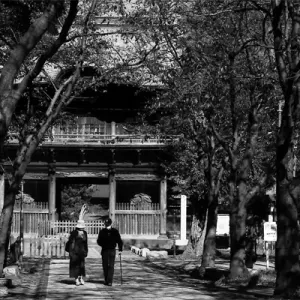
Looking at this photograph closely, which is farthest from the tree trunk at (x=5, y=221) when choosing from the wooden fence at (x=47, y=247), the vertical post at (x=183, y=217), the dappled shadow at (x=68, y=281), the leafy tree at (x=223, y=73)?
the vertical post at (x=183, y=217)

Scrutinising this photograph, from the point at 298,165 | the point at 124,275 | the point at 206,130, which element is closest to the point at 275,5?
the point at 206,130

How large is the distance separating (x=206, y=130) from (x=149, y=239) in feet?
52.3

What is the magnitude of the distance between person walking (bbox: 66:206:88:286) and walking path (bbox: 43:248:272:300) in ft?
1.16

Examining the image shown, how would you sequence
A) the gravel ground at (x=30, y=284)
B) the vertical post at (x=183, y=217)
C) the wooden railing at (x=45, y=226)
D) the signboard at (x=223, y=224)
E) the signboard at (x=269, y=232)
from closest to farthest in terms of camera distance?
the gravel ground at (x=30, y=284) → the signboard at (x=269, y=232) → the vertical post at (x=183, y=217) → the wooden railing at (x=45, y=226) → the signboard at (x=223, y=224)

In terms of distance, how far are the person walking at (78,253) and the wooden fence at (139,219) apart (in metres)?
18.5

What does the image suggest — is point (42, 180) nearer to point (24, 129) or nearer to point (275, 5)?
point (24, 129)

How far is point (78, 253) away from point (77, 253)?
28 mm

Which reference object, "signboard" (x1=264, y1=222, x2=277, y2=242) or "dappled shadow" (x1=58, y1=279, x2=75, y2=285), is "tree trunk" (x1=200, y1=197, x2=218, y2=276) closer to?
Answer: "signboard" (x1=264, y1=222, x2=277, y2=242)

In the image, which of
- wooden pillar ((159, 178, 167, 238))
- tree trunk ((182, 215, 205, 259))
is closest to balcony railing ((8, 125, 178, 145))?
wooden pillar ((159, 178, 167, 238))

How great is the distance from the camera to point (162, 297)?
1742cm

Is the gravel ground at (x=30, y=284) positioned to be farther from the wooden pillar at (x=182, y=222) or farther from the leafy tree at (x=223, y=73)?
the wooden pillar at (x=182, y=222)

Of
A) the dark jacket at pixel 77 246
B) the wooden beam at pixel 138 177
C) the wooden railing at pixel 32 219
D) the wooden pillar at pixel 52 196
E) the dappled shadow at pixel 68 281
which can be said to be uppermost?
the wooden beam at pixel 138 177

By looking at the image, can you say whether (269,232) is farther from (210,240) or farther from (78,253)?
(78,253)

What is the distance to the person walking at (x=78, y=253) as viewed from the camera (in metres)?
20.5
